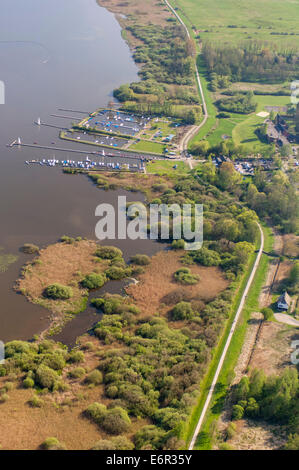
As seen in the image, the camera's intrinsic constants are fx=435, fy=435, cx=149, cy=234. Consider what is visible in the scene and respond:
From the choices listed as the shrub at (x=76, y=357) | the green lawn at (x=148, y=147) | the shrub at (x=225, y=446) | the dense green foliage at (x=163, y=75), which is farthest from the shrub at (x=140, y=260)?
the dense green foliage at (x=163, y=75)

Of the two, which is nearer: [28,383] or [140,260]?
[28,383]

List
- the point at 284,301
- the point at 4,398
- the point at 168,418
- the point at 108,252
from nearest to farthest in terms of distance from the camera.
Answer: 1. the point at 168,418
2. the point at 4,398
3. the point at 284,301
4. the point at 108,252

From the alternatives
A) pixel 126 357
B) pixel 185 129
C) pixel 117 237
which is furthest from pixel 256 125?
pixel 126 357

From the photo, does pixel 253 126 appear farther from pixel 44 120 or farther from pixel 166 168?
pixel 44 120

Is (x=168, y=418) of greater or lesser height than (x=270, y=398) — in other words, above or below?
below

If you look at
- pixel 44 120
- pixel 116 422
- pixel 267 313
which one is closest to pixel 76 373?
pixel 116 422

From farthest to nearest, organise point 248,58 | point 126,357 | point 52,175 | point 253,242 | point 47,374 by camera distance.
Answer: point 248,58, point 52,175, point 253,242, point 126,357, point 47,374
